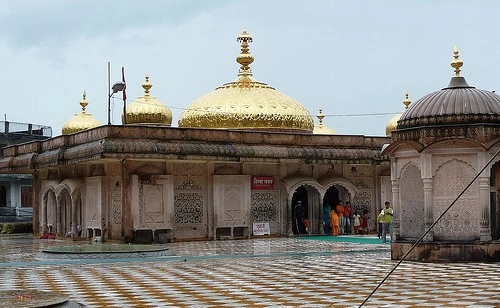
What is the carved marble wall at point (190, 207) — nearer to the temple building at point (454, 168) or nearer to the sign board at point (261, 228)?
the sign board at point (261, 228)

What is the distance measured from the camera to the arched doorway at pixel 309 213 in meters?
30.4

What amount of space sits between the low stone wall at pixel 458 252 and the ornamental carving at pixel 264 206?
12.2 metres

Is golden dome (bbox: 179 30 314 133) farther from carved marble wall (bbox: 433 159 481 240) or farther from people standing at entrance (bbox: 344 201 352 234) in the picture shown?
carved marble wall (bbox: 433 159 481 240)

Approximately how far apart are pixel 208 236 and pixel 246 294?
1576cm

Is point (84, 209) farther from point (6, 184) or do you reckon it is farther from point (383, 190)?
point (6, 184)

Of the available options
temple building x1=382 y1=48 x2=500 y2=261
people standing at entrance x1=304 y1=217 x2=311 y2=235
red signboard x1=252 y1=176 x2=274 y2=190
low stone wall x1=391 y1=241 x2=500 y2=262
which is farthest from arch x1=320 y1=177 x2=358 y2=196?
low stone wall x1=391 y1=241 x2=500 y2=262

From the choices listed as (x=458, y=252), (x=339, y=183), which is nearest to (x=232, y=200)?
(x=339, y=183)

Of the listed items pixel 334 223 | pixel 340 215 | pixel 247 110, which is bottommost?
pixel 334 223

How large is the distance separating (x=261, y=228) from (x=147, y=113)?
8.31 metres

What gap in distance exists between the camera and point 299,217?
30.4 metres

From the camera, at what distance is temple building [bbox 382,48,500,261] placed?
55.0ft

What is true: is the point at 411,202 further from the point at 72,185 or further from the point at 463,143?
the point at 72,185

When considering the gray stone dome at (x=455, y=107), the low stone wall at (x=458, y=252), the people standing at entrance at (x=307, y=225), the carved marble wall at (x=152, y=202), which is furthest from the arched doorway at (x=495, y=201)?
the people standing at entrance at (x=307, y=225)

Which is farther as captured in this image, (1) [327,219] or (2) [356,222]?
(1) [327,219]
